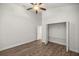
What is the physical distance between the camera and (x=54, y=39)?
161 inches

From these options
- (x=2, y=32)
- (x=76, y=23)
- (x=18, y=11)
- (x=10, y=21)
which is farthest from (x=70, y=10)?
(x=2, y=32)

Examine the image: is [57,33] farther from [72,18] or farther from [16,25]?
[16,25]

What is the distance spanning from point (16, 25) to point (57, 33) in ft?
6.96

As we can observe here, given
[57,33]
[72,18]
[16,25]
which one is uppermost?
[72,18]

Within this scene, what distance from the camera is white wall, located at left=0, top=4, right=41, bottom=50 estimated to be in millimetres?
3090

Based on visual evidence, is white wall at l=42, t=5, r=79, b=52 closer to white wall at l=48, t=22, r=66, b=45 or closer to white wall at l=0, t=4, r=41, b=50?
white wall at l=48, t=22, r=66, b=45

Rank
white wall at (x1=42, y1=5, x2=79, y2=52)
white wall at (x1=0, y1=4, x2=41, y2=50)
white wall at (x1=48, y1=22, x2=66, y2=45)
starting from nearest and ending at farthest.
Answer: white wall at (x1=42, y1=5, x2=79, y2=52)
white wall at (x1=0, y1=4, x2=41, y2=50)
white wall at (x1=48, y1=22, x2=66, y2=45)

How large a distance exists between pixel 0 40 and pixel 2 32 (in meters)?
0.33

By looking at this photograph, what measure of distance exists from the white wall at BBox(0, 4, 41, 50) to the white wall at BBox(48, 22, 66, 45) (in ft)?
3.18

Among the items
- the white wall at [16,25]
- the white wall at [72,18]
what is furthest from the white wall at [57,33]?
the white wall at [16,25]

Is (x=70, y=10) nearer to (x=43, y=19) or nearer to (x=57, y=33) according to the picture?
(x=57, y=33)

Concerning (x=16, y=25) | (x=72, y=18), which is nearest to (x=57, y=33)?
(x=72, y=18)

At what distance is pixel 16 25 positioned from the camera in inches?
143

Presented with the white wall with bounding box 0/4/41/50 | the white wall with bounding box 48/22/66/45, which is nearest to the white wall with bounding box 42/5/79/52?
the white wall with bounding box 48/22/66/45
